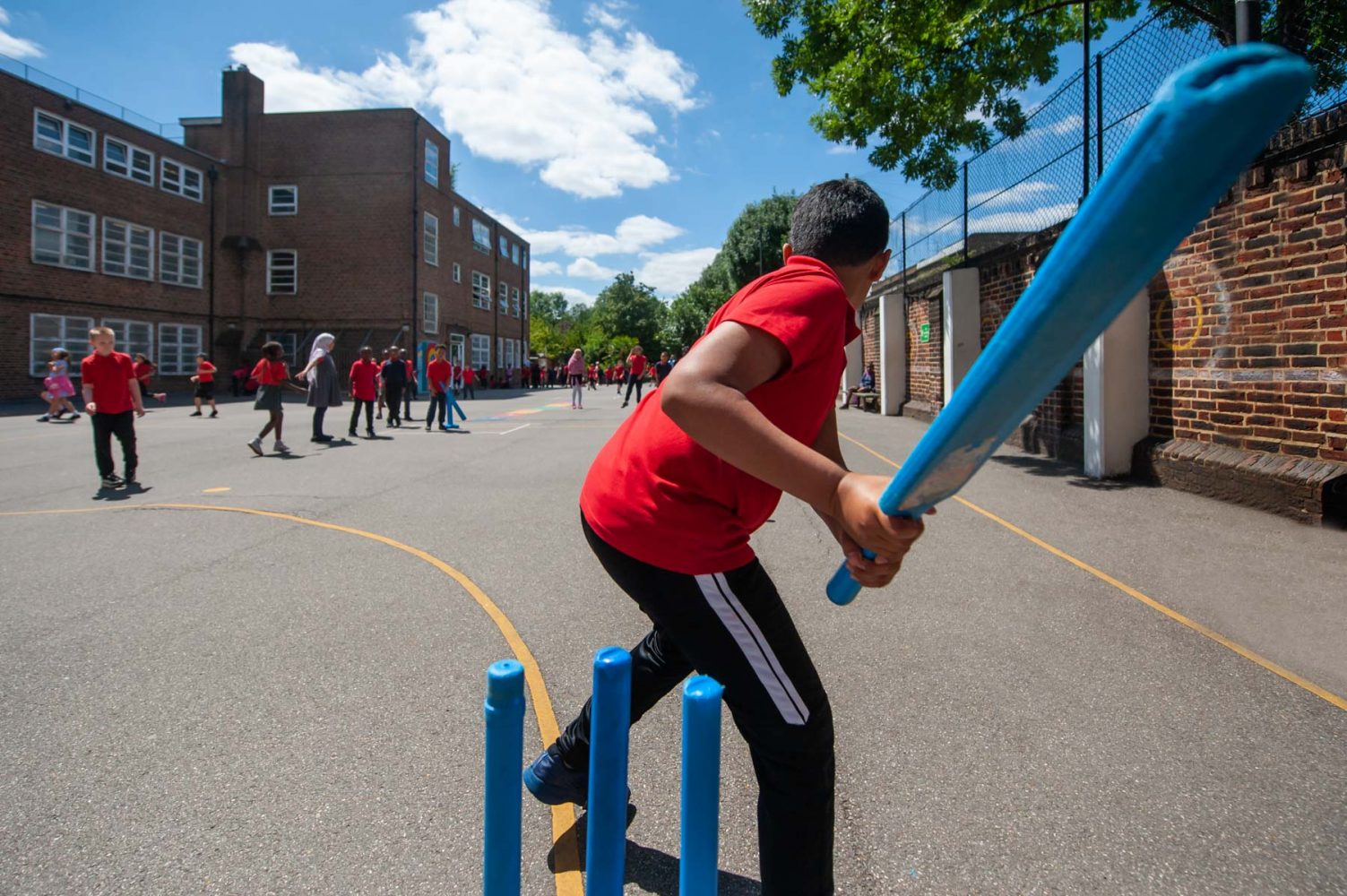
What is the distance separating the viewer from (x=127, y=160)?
102 ft

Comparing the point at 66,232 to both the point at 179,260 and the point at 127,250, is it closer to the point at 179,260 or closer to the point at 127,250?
the point at 127,250

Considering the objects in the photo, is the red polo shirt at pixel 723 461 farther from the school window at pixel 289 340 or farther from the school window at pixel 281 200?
the school window at pixel 281 200

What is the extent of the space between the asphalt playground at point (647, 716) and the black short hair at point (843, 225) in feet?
5.96

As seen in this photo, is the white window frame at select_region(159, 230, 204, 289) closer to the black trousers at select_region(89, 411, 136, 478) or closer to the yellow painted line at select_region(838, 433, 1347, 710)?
the black trousers at select_region(89, 411, 136, 478)

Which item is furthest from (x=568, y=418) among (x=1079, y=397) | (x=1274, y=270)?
(x=1274, y=270)

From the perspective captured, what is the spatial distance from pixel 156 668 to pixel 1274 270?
9501 millimetres

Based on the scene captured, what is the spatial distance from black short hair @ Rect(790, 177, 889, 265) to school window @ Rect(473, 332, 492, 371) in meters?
47.9

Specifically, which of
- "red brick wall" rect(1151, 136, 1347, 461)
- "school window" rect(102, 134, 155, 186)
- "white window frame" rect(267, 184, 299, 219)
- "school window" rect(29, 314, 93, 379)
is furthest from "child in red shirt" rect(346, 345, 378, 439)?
"white window frame" rect(267, 184, 299, 219)

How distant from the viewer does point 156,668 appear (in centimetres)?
398

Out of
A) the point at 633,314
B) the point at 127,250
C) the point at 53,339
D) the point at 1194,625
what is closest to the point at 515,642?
the point at 1194,625

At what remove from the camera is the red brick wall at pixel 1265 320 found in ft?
22.7

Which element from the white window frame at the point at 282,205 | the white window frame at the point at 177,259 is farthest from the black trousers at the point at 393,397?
the white window frame at the point at 282,205

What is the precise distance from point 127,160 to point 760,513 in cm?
3825

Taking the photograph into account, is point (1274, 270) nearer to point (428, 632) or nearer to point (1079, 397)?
point (1079, 397)
